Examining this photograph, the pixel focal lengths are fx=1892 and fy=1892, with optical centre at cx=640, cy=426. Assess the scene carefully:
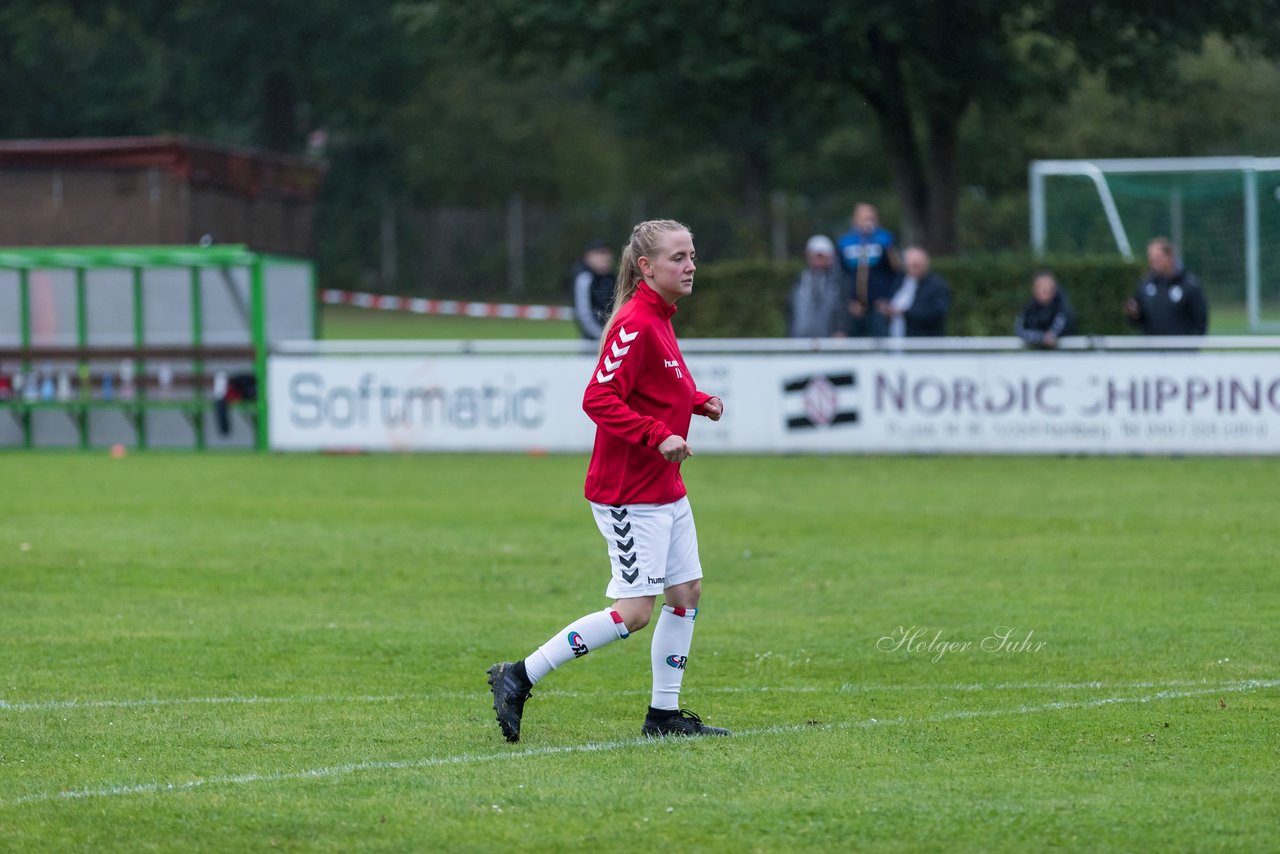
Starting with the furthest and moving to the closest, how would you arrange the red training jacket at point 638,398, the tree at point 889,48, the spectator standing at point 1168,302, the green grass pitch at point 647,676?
the tree at point 889,48 → the spectator standing at point 1168,302 → the red training jacket at point 638,398 → the green grass pitch at point 647,676

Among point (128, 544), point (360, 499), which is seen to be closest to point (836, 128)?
point (360, 499)

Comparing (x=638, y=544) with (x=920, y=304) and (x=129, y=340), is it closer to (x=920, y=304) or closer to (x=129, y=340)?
(x=920, y=304)

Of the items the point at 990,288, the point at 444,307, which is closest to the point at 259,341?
the point at 990,288

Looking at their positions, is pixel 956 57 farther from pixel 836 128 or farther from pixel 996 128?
pixel 836 128

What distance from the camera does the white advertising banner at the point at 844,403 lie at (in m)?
17.9

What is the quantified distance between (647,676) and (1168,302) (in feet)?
39.6

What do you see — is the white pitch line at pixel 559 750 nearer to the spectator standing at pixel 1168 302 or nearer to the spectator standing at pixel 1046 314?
the spectator standing at pixel 1046 314

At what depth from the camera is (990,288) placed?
82.9ft

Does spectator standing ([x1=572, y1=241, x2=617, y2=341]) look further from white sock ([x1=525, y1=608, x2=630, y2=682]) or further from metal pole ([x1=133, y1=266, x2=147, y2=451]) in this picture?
white sock ([x1=525, y1=608, x2=630, y2=682])

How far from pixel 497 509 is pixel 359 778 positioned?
29.2ft

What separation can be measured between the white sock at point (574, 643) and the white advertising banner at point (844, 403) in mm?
12026

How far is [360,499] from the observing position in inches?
635

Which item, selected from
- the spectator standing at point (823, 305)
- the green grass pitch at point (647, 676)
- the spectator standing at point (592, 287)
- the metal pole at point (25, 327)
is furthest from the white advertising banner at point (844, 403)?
the metal pole at point (25, 327)

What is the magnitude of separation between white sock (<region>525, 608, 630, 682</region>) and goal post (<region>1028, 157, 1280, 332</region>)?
82.9ft
